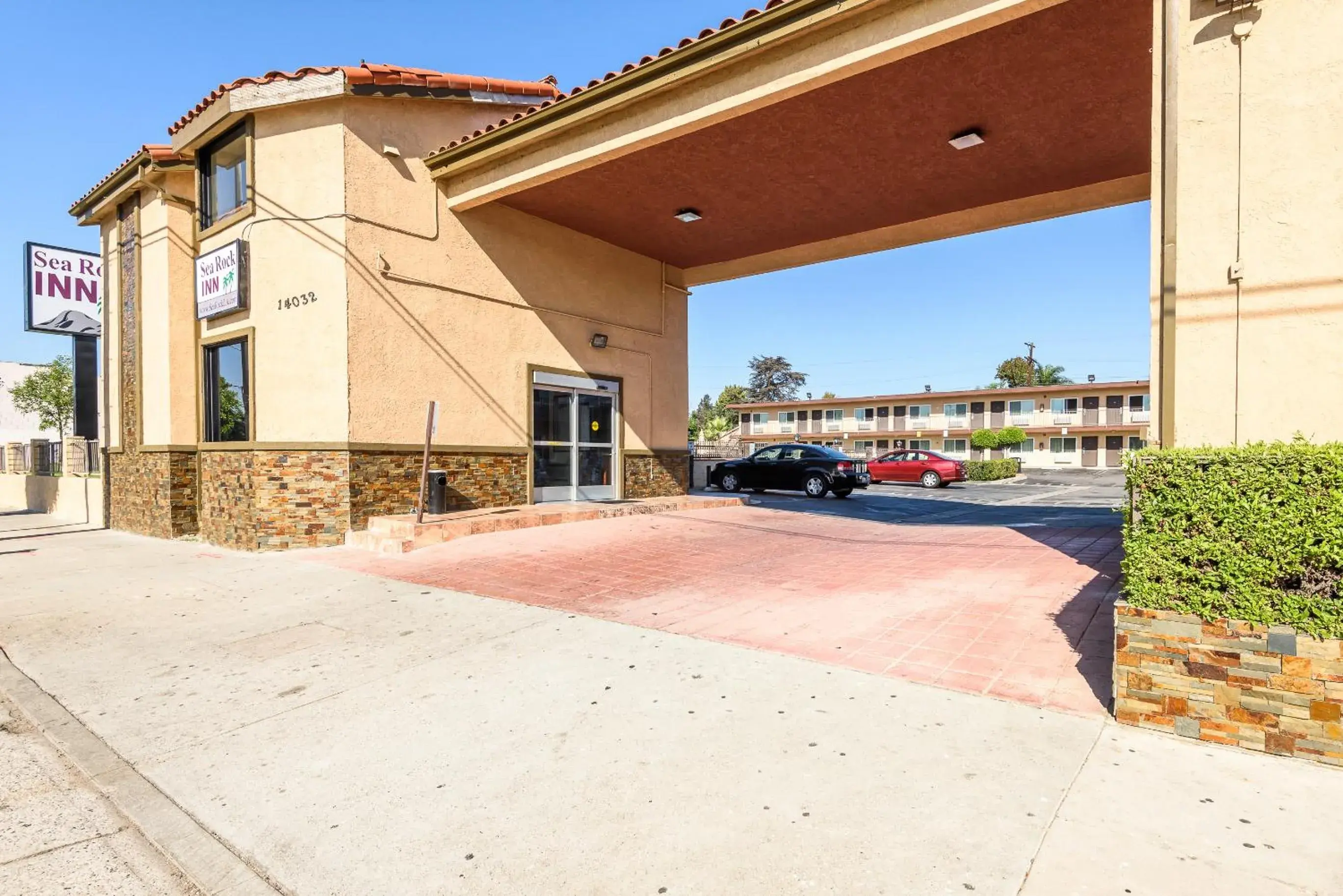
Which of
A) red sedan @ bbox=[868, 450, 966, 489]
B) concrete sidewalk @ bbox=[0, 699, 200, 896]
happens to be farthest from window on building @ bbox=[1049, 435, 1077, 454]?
concrete sidewalk @ bbox=[0, 699, 200, 896]

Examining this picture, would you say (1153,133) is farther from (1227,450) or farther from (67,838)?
(67,838)

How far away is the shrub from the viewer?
123 ft

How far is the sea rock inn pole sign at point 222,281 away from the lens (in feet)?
31.8

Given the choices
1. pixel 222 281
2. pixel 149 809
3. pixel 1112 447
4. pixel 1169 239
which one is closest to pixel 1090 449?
pixel 1112 447

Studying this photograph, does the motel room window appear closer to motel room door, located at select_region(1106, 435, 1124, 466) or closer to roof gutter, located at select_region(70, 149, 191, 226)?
roof gutter, located at select_region(70, 149, 191, 226)

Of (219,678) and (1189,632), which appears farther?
(219,678)

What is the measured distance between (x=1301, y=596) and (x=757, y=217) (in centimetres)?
991

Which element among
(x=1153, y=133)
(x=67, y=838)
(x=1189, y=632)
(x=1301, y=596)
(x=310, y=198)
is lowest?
(x=67, y=838)

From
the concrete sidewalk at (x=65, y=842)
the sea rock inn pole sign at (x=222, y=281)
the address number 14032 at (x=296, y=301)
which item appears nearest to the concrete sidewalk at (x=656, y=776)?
the concrete sidewalk at (x=65, y=842)

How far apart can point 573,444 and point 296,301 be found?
5.05 metres

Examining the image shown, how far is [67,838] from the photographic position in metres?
2.61

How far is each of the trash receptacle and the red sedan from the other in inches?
755

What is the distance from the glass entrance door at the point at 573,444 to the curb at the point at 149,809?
789 centimetres

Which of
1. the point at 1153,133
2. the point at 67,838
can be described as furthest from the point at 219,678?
the point at 1153,133
